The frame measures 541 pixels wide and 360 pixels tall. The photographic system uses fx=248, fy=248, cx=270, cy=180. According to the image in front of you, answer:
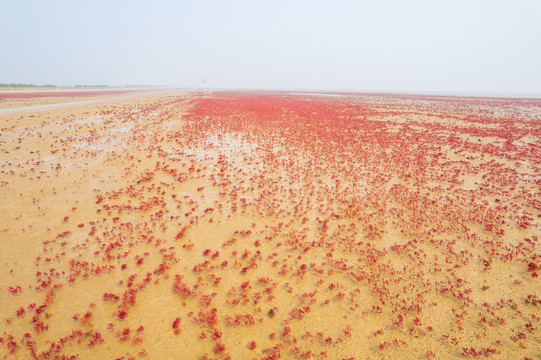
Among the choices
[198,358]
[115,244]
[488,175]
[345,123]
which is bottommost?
[198,358]

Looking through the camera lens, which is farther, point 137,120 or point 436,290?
point 137,120

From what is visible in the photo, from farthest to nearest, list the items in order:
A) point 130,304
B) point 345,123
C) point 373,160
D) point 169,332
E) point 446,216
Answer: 1. point 345,123
2. point 373,160
3. point 446,216
4. point 130,304
5. point 169,332

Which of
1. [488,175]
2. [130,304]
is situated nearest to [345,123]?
[488,175]

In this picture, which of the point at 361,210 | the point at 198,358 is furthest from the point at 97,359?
the point at 361,210

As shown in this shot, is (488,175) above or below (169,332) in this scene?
above

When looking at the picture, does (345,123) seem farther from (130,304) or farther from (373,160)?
(130,304)

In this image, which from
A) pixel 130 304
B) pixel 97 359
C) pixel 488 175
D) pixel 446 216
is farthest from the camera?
pixel 488 175
